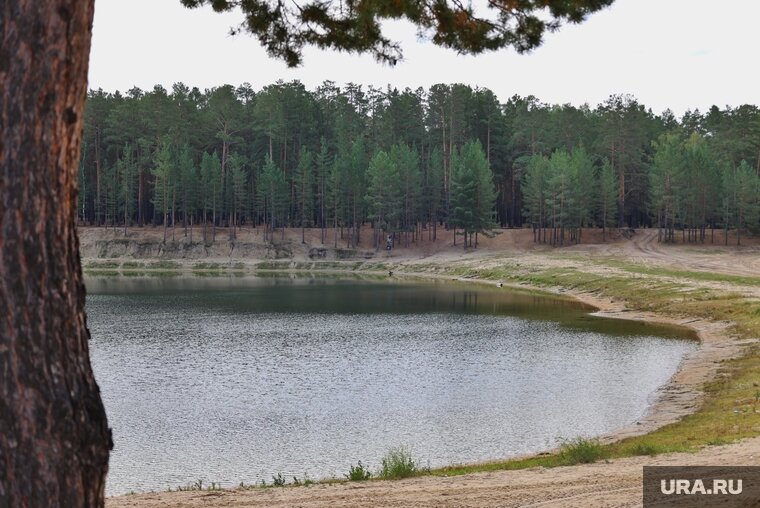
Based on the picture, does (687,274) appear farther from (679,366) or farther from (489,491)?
(489,491)

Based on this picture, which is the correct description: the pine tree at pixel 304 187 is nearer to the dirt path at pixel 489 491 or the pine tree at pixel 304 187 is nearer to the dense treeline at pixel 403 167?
the dense treeline at pixel 403 167

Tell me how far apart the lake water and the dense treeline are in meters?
44.5

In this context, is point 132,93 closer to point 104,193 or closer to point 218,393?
point 104,193

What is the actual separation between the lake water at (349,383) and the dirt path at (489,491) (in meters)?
3.63

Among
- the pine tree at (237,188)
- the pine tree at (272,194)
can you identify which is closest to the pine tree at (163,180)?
the pine tree at (237,188)

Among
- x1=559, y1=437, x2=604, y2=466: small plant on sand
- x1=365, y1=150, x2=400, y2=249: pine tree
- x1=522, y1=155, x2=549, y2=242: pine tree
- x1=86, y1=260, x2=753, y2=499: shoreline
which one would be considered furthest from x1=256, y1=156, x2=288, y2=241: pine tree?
x1=559, y1=437, x2=604, y2=466: small plant on sand

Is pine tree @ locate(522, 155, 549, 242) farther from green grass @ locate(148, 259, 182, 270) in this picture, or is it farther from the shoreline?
green grass @ locate(148, 259, 182, 270)

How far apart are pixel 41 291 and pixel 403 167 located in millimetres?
94420

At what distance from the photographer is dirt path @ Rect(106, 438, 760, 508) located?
429 inches

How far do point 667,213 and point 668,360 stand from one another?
63.5 meters

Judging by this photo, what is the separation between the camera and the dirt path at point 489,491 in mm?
10891

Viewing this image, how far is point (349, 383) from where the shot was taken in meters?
26.9

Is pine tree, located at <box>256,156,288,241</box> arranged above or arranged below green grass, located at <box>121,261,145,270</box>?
above

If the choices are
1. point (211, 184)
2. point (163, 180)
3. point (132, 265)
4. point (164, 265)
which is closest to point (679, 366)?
point (164, 265)
